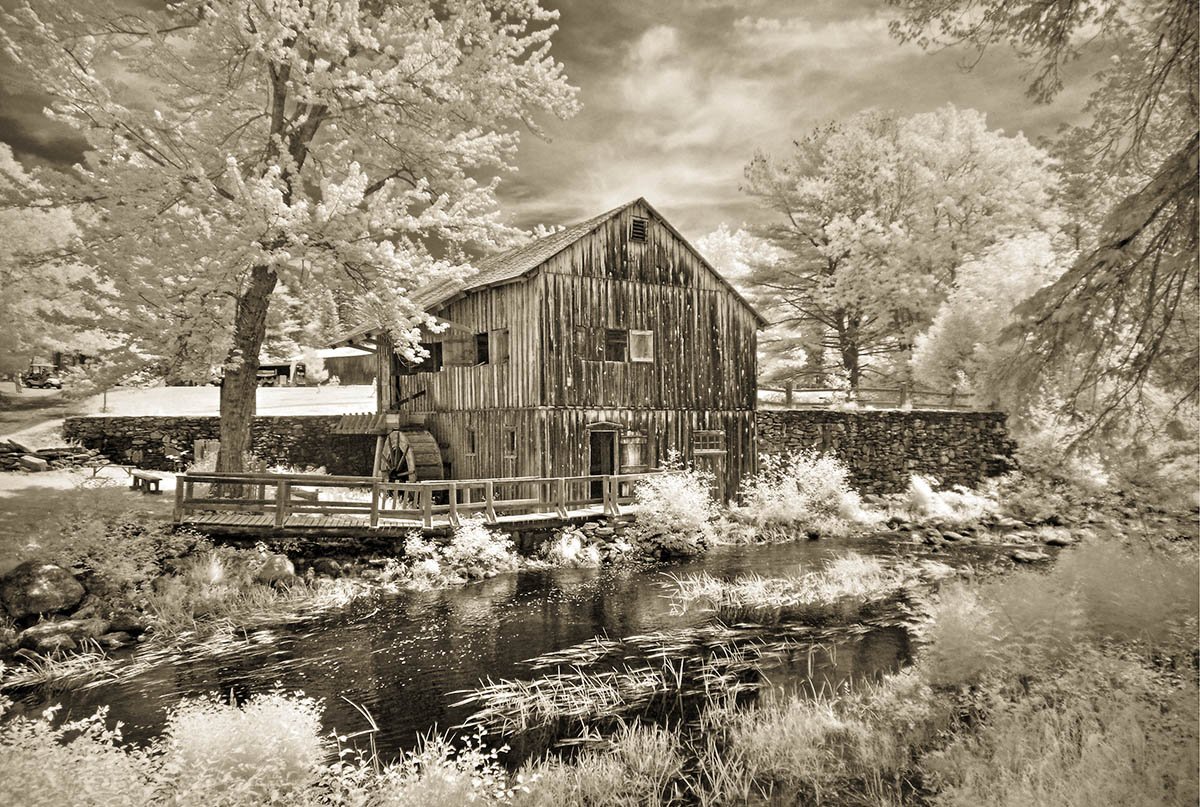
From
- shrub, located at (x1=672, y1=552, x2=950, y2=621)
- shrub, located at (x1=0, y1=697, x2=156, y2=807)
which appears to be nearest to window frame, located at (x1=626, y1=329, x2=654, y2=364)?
shrub, located at (x1=672, y1=552, x2=950, y2=621)

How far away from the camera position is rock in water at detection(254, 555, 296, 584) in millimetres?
11108

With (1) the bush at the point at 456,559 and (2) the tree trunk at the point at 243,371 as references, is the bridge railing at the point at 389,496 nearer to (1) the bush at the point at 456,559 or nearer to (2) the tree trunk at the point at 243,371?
(1) the bush at the point at 456,559

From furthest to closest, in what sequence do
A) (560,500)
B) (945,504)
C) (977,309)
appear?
(977,309) → (945,504) → (560,500)

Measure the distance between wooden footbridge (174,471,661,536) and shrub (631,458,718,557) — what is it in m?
0.57

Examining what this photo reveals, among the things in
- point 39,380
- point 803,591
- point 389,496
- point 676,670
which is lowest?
point 676,670

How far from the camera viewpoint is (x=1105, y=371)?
195 inches

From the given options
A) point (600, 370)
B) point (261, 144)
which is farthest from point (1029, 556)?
point (261, 144)

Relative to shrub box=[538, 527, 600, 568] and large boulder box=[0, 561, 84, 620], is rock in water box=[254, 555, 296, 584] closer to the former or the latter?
large boulder box=[0, 561, 84, 620]

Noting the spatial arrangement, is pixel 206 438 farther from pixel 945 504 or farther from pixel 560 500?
pixel 945 504

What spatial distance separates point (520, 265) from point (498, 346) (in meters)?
2.27

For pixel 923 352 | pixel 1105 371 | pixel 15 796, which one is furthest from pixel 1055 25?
pixel 923 352

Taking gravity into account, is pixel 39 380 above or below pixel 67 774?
above

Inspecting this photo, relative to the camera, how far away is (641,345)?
1745cm

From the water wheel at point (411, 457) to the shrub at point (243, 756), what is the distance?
37.2ft
